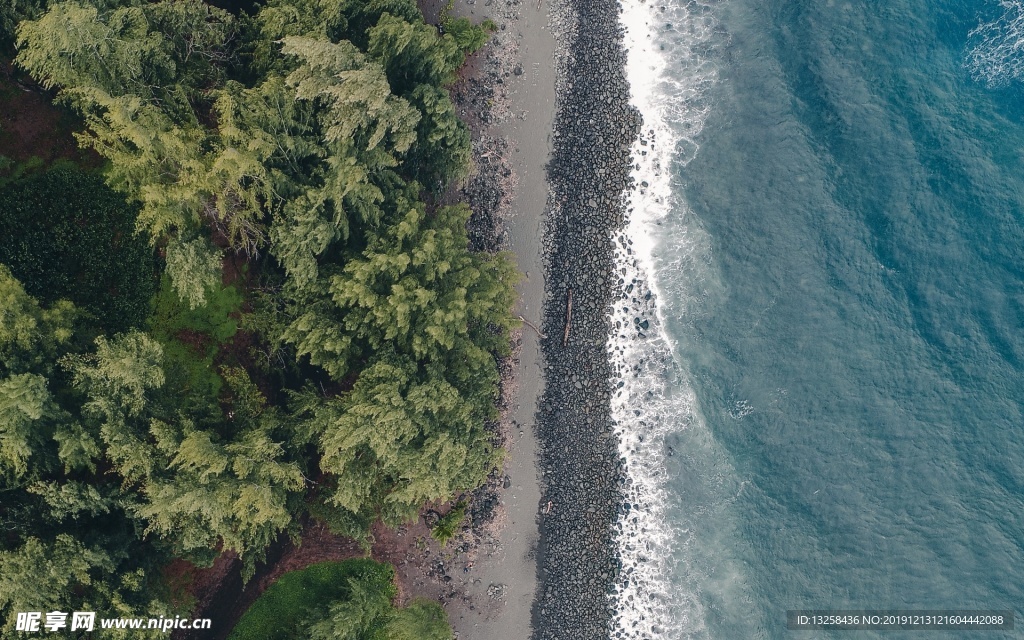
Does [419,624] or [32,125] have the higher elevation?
[32,125]

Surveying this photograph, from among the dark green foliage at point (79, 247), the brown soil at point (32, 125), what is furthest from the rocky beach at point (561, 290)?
the brown soil at point (32, 125)

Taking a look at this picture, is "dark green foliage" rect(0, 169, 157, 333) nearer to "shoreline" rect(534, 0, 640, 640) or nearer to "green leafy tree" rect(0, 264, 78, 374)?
"green leafy tree" rect(0, 264, 78, 374)

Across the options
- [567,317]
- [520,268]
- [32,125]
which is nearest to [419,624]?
[567,317]

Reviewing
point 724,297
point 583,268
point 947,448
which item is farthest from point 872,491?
point 583,268

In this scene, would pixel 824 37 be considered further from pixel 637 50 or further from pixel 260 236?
pixel 260 236

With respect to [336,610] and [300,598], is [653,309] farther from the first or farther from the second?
[300,598]

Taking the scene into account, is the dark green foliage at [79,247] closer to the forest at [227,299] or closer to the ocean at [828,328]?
the forest at [227,299]
